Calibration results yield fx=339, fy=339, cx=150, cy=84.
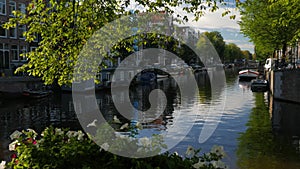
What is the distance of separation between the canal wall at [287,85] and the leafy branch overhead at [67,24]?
23239 millimetres

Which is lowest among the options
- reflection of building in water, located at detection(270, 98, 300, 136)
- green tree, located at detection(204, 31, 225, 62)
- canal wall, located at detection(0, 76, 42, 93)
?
reflection of building in water, located at detection(270, 98, 300, 136)

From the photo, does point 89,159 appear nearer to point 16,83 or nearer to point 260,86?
point 16,83

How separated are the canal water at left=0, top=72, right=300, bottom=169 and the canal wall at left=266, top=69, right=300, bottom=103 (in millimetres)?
698

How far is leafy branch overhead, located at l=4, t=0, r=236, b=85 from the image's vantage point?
7.69 metres

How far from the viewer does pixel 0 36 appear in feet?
139

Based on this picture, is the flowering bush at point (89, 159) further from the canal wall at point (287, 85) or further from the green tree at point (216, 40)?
the green tree at point (216, 40)

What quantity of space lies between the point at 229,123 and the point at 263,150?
21.4 ft

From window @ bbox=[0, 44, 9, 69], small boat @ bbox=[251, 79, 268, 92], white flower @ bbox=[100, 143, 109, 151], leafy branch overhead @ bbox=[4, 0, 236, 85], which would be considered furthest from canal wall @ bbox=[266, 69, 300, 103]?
window @ bbox=[0, 44, 9, 69]

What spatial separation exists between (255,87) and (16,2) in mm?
32353

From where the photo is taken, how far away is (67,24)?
7828 mm

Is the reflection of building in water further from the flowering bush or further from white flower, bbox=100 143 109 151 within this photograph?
white flower, bbox=100 143 109 151

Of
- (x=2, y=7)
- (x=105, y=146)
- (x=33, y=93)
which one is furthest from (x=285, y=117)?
(x=2, y=7)

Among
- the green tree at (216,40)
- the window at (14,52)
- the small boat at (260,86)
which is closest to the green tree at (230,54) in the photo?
the green tree at (216,40)

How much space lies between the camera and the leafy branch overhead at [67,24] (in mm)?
7691
